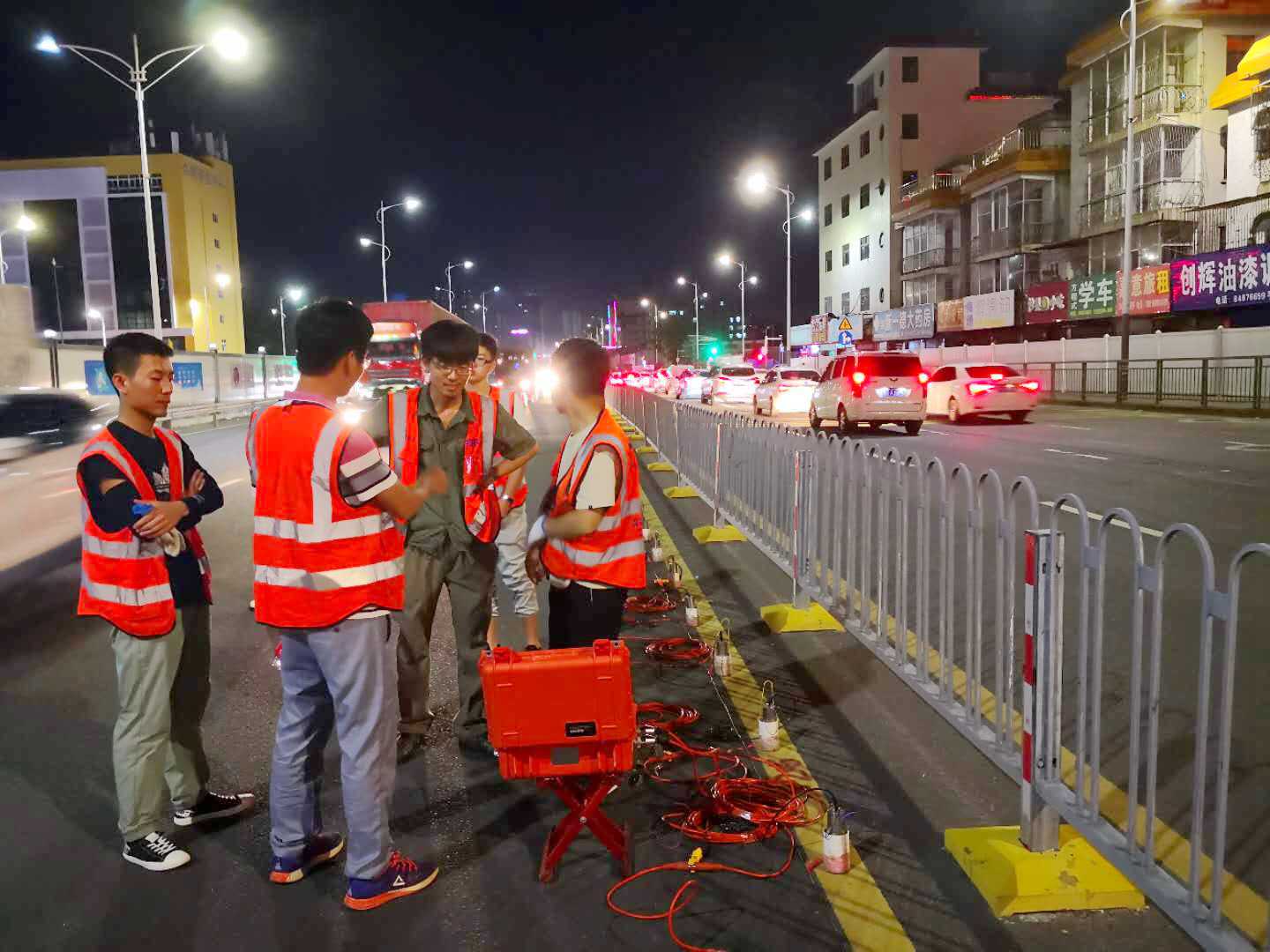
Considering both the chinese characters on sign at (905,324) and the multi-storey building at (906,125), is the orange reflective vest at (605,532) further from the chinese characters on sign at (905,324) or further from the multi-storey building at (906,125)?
the multi-storey building at (906,125)

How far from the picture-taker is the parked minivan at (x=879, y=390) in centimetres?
2248

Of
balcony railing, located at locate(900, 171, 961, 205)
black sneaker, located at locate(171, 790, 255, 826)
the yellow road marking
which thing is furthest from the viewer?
balcony railing, located at locate(900, 171, 961, 205)

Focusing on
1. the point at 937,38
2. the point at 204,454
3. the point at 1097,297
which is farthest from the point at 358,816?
the point at 937,38

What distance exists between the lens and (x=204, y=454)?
21891mm

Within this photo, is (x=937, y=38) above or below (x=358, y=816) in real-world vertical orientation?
above

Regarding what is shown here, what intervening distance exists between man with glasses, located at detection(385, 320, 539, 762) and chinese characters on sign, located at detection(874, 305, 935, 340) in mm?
48373

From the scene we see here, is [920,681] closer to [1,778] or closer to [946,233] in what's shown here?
[1,778]

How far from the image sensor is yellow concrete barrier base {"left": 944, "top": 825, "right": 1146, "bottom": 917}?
131 inches

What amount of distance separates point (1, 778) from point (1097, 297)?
3783 centimetres

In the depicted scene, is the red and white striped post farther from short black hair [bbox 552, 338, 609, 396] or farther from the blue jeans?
the blue jeans

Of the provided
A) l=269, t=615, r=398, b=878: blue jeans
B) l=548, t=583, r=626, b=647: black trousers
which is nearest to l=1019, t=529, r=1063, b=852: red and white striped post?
l=548, t=583, r=626, b=647: black trousers

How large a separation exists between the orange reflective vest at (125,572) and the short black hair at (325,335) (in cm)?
89

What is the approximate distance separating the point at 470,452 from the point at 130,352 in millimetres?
1514

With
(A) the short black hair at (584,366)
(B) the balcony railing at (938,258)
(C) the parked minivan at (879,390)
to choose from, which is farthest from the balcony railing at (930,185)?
(A) the short black hair at (584,366)
